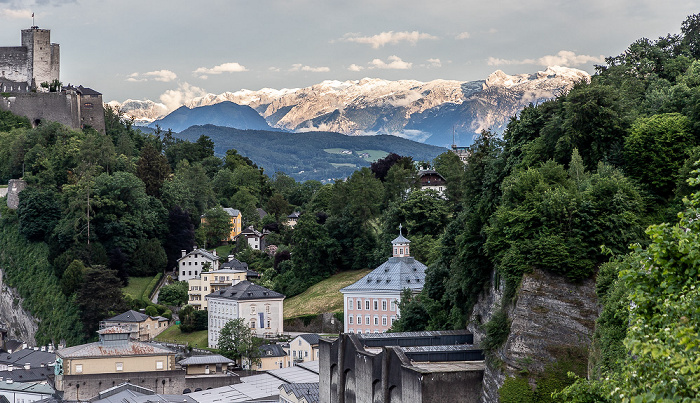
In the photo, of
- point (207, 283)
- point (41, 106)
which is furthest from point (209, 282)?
point (41, 106)

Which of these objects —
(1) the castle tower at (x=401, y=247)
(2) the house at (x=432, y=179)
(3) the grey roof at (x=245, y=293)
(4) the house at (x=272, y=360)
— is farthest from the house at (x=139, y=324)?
(2) the house at (x=432, y=179)

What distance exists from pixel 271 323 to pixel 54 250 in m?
24.7

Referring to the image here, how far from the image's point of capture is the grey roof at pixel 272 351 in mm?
80000

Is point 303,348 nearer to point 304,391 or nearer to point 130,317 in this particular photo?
point 130,317

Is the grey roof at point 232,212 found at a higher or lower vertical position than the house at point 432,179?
lower

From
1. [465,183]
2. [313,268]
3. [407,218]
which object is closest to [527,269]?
[465,183]

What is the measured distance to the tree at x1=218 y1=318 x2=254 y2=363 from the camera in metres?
80.5

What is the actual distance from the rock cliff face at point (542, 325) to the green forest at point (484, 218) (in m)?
0.45

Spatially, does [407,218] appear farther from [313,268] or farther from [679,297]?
[679,297]

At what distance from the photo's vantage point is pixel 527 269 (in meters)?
37.6

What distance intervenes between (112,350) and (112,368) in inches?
62.2

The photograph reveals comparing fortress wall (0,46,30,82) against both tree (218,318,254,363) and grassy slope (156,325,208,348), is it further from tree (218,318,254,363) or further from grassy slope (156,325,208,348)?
tree (218,318,254,363)

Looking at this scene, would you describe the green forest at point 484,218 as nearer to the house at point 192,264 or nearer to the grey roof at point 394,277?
the house at point 192,264

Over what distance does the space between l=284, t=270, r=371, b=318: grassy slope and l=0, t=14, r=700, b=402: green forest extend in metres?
1.34
